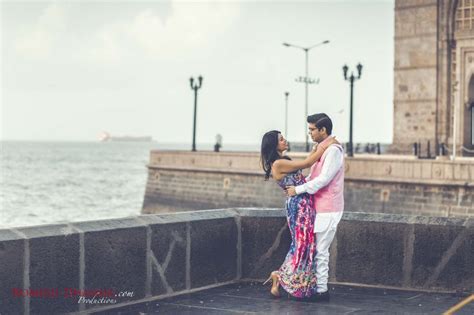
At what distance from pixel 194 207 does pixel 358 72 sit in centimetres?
922

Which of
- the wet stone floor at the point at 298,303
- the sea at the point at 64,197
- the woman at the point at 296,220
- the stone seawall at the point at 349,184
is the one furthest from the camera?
the sea at the point at 64,197

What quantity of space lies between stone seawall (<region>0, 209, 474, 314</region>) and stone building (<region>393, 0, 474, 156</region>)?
98.8 feet

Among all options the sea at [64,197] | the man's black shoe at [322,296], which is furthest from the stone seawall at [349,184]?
the man's black shoe at [322,296]

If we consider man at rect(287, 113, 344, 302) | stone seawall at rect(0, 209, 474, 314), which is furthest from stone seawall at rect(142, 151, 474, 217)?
man at rect(287, 113, 344, 302)

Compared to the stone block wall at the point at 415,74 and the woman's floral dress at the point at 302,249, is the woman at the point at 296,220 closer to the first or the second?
the woman's floral dress at the point at 302,249

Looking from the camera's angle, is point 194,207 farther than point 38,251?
Yes

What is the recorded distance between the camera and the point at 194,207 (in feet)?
130

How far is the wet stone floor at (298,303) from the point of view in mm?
8000

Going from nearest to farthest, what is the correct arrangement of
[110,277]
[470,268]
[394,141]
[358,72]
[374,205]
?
[110,277] < [470,268] < [374,205] < [358,72] < [394,141]

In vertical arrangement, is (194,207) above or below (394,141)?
below

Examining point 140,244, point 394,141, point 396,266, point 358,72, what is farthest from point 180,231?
point 394,141

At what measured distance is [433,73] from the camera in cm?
4091

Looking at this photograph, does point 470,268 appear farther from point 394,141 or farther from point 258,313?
point 394,141

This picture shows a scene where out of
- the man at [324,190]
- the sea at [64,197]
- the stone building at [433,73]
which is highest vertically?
the stone building at [433,73]
